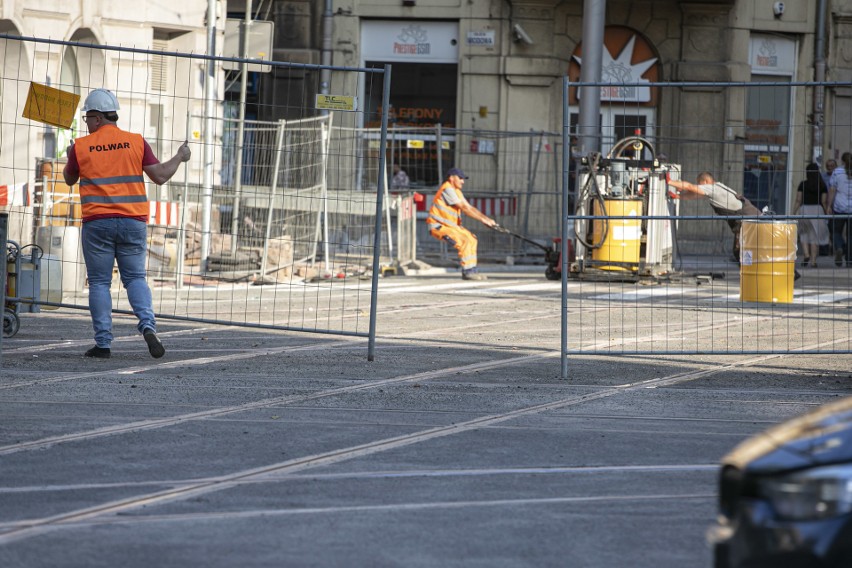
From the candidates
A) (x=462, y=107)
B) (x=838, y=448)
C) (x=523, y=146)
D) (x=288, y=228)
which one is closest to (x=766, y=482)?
(x=838, y=448)

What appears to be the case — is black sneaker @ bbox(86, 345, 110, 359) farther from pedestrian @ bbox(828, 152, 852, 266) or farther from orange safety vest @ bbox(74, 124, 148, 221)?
pedestrian @ bbox(828, 152, 852, 266)

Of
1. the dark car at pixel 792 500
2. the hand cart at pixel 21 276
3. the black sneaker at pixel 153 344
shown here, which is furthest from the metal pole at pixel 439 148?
the dark car at pixel 792 500

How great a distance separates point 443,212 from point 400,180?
380cm

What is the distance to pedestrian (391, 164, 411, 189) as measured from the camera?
2400 cm

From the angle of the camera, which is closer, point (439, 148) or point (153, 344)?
point (153, 344)

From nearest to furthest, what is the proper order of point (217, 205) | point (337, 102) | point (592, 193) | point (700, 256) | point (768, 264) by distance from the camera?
point (337, 102) → point (768, 264) → point (217, 205) → point (592, 193) → point (700, 256)

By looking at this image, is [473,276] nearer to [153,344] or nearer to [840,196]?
[840,196]

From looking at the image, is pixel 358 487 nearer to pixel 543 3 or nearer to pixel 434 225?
pixel 434 225

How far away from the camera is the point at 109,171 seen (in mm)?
9961

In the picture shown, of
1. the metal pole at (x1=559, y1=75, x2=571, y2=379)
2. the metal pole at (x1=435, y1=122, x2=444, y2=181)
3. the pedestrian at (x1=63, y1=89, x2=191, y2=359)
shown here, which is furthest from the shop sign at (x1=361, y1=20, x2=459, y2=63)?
the metal pole at (x1=559, y1=75, x2=571, y2=379)

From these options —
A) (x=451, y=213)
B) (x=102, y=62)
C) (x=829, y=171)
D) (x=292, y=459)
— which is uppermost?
(x=102, y=62)

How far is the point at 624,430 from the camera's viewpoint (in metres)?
7.71

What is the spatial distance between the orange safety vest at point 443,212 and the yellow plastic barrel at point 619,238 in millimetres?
2455

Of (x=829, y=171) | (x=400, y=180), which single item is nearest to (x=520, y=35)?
(x=400, y=180)
